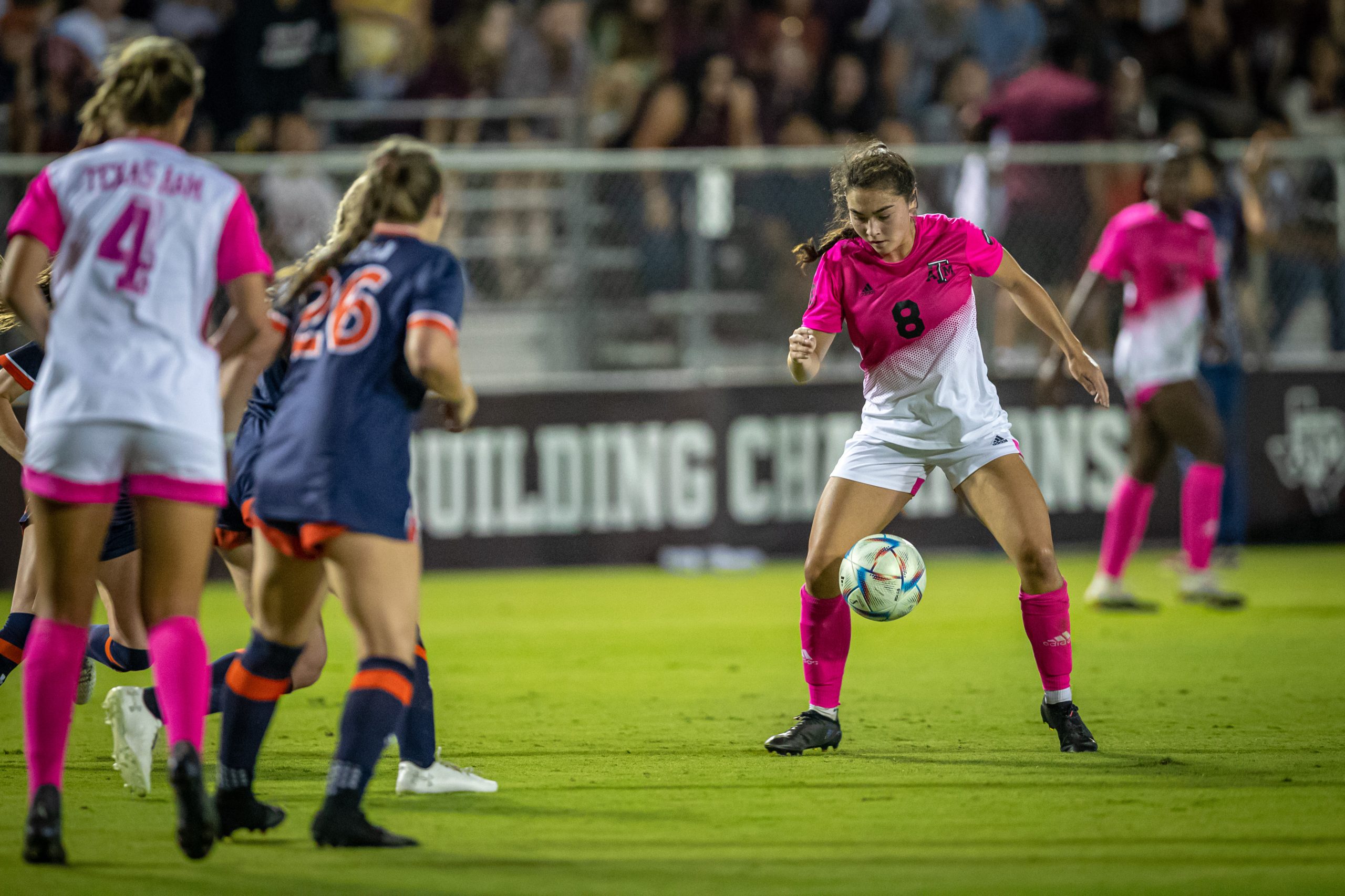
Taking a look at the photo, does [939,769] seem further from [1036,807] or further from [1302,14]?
[1302,14]

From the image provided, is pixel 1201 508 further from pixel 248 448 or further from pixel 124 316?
pixel 124 316

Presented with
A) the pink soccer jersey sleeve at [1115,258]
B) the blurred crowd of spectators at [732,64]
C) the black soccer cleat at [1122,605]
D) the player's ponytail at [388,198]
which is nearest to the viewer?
the player's ponytail at [388,198]

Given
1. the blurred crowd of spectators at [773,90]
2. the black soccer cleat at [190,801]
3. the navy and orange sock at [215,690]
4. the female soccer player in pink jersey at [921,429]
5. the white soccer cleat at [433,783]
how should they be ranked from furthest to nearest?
the blurred crowd of spectators at [773,90] → the female soccer player in pink jersey at [921,429] → the navy and orange sock at [215,690] → the white soccer cleat at [433,783] → the black soccer cleat at [190,801]

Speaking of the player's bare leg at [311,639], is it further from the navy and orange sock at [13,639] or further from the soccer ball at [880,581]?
the soccer ball at [880,581]

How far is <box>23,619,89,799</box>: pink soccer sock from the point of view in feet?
14.5

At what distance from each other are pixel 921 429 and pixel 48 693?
327 centimetres

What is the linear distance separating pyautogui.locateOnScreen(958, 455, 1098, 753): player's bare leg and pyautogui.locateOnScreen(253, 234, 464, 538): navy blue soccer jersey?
247 centimetres

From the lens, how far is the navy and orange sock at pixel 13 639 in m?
6.26

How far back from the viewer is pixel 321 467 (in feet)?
14.3

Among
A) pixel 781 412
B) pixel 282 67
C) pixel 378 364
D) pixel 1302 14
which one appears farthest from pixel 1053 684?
pixel 1302 14

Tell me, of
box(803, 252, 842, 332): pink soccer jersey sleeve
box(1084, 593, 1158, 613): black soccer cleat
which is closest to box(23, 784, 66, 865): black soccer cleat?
box(803, 252, 842, 332): pink soccer jersey sleeve

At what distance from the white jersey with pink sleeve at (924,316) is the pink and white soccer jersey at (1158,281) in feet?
13.1

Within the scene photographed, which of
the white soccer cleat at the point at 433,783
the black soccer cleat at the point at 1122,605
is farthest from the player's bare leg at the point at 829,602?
the black soccer cleat at the point at 1122,605

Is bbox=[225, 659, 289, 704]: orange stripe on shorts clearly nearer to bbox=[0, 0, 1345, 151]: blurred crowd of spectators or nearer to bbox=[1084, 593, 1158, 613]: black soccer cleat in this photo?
bbox=[1084, 593, 1158, 613]: black soccer cleat
